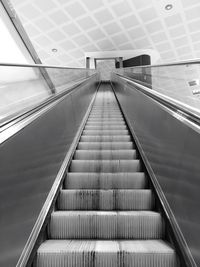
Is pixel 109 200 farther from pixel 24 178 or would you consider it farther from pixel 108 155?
pixel 108 155

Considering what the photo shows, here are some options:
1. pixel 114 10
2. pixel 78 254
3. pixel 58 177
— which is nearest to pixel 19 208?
pixel 78 254

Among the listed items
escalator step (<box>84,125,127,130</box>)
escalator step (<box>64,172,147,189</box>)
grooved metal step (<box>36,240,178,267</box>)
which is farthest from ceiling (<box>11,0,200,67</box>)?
grooved metal step (<box>36,240,178,267</box>)

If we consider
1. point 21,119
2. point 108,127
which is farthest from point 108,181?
point 108,127

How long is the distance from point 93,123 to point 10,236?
157 inches

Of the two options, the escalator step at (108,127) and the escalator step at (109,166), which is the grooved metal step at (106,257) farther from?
the escalator step at (108,127)

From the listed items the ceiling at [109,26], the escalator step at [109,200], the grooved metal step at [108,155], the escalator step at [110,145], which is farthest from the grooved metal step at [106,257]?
the ceiling at [109,26]

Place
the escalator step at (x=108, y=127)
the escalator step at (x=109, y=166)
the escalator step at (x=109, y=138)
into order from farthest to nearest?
the escalator step at (x=108, y=127) → the escalator step at (x=109, y=138) → the escalator step at (x=109, y=166)

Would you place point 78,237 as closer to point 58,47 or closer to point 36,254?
point 36,254

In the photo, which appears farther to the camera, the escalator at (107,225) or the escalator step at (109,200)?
the escalator step at (109,200)

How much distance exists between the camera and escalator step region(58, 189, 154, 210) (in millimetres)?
2396

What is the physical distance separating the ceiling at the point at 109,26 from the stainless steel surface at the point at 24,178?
9.82 metres

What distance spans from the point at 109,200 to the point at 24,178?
0.89m

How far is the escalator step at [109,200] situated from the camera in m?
2.40

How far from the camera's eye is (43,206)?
7.02 feet
